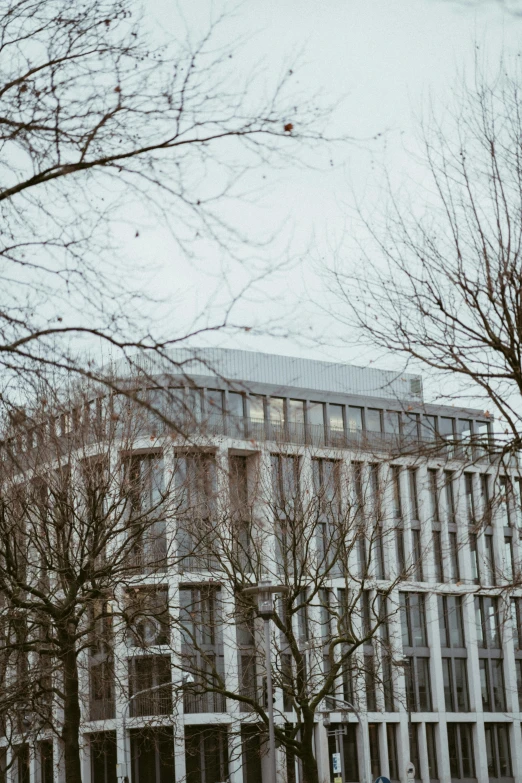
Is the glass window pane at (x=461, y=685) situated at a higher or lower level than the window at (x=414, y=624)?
lower

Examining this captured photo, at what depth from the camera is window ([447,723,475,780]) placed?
57.8 metres

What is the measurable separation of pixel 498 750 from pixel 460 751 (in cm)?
280

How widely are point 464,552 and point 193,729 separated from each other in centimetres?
1867

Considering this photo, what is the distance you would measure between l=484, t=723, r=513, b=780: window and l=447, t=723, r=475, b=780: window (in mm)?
1211

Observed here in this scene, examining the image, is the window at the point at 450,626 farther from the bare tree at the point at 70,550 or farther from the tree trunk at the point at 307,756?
the bare tree at the point at 70,550

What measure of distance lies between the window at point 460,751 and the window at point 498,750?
1211mm

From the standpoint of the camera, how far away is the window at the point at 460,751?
5775 cm

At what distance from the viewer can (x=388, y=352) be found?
48.9 ft

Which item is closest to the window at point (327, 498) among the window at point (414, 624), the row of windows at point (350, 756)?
the row of windows at point (350, 756)

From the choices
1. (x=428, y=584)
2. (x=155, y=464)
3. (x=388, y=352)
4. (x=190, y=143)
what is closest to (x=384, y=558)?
(x=428, y=584)

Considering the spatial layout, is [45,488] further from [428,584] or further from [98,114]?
[428,584]

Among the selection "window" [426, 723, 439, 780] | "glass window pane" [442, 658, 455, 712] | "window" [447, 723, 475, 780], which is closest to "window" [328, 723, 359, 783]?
"window" [426, 723, 439, 780]

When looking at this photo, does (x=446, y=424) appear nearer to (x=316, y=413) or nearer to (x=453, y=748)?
(x=316, y=413)

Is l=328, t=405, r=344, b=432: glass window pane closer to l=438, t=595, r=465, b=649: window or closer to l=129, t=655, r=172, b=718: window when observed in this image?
l=438, t=595, r=465, b=649: window
